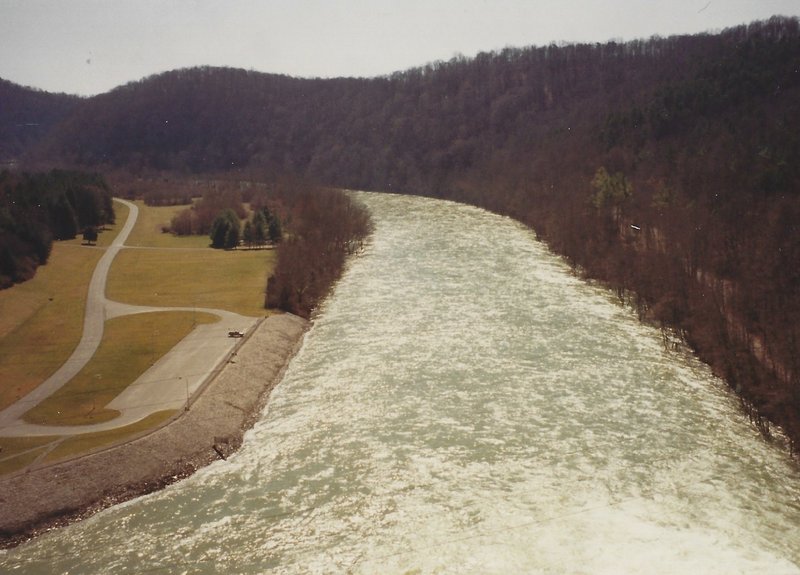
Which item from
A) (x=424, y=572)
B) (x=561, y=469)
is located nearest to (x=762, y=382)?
(x=561, y=469)

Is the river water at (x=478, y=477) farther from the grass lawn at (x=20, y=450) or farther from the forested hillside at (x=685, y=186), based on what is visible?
the grass lawn at (x=20, y=450)

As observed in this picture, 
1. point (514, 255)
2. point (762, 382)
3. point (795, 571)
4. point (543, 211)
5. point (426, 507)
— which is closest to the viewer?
point (795, 571)

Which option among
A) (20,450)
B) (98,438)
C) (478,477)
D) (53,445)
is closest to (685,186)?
(478,477)

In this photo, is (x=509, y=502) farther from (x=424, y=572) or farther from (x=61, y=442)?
(x=61, y=442)

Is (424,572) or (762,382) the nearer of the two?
(424,572)

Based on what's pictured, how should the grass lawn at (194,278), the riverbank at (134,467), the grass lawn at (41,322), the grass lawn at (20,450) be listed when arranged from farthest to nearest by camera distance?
the grass lawn at (194,278), the grass lawn at (41,322), the grass lawn at (20,450), the riverbank at (134,467)

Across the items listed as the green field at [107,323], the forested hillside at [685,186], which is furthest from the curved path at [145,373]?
the forested hillside at [685,186]

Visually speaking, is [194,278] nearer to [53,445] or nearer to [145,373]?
[145,373]
